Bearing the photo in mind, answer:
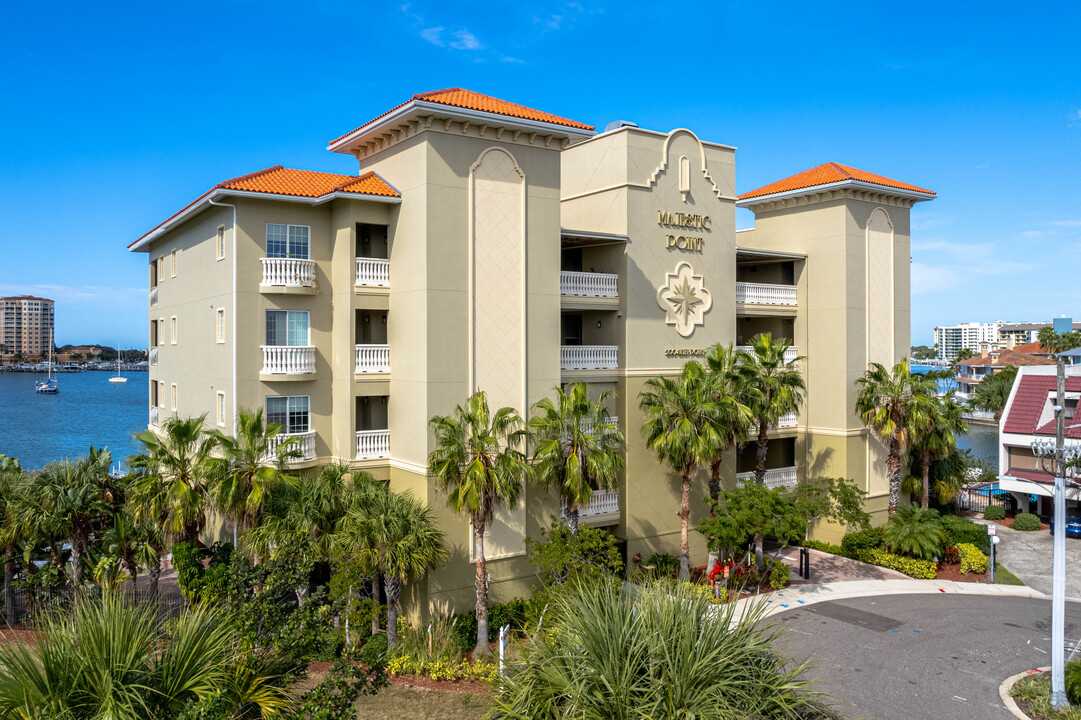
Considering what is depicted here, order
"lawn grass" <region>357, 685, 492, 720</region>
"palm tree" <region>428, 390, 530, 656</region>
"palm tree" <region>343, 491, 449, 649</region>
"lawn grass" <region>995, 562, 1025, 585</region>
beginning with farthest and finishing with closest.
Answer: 1. "lawn grass" <region>995, 562, 1025, 585</region>
2. "palm tree" <region>428, 390, 530, 656</region>
3. "palm tree" <region>343, 491, 449, 649</region>
4. "lawn grass" <region>357, 685, 492, 720</region>

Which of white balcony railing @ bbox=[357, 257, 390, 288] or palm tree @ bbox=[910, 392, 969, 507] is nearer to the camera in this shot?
white balcony railing @ bbox=[357, 257, 390, 288]

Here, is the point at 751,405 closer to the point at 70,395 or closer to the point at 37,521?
the point at 37,521

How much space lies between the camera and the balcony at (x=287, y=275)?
25188 millimetres

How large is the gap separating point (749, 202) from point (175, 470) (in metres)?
27.6

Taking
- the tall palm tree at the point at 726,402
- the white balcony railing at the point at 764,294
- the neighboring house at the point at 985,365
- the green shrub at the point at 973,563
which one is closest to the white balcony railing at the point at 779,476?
the tall palm tree at the point at 726,402

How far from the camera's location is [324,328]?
26359mm

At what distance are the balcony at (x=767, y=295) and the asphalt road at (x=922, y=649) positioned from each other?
43.4 feet

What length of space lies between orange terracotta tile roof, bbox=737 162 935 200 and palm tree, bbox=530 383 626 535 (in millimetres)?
17441

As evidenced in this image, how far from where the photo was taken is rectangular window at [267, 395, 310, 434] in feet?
84.4

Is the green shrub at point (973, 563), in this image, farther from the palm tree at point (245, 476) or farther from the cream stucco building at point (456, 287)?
the palm tree at point (245, 476)

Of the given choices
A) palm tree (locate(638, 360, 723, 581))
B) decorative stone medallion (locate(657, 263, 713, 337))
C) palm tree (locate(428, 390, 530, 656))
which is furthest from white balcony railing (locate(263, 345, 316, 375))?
decorative stone medallion (locate(657, 263, 713, 337))

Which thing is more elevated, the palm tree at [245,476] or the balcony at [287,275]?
the balcony at [287,275]

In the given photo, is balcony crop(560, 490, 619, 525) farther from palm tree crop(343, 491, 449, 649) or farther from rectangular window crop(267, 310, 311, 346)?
rectangular window crop(267, 310, 311, 346)

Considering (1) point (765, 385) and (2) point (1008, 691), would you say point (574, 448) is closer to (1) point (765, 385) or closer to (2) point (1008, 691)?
(1) point (765, 385)
